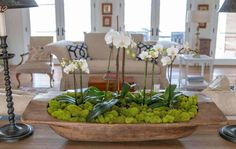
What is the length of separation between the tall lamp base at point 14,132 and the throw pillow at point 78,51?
3.64 m

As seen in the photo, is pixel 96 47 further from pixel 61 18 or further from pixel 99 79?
pixel 61 18

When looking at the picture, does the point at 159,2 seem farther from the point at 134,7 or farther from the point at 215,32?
the point at 215,32

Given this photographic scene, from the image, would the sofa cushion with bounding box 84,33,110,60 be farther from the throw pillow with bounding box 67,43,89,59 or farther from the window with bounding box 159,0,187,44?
the window with bounding box 159,0,187,44

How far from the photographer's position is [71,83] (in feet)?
16.0

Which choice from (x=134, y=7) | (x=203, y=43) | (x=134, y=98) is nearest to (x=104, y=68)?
(x=134, y=7)

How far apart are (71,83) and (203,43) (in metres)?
3.51

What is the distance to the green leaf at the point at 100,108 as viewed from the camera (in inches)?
50.1

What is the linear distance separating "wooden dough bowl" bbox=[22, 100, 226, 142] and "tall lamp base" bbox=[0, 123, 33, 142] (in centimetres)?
15

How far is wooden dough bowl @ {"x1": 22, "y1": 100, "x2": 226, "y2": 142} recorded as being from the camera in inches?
49.6

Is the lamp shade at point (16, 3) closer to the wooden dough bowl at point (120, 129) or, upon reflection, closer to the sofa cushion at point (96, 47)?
the wooden dough bowl at point (120, 129)

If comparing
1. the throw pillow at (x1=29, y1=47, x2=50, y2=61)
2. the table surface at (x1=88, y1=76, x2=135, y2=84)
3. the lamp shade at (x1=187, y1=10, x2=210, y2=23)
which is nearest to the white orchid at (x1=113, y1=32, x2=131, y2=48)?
the table surface at (x1=88, y1=76, x2=135, y2=84)

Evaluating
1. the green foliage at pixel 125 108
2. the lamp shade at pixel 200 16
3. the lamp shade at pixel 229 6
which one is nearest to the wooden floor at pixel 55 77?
the lamp shade at pixel 200 16

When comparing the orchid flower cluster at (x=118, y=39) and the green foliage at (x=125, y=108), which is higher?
the orchid flower cluster at (x=118, y=39)

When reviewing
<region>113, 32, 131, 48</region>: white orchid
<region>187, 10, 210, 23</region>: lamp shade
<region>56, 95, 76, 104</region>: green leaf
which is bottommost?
<region>56, 95, 76, 104</region>: green leaf
